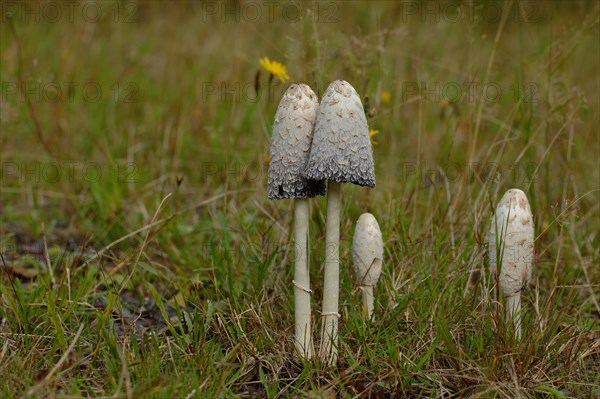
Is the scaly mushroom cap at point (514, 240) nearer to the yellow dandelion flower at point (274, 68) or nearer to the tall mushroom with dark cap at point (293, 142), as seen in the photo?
the tall mushroom with dark cap at point (293, 142)

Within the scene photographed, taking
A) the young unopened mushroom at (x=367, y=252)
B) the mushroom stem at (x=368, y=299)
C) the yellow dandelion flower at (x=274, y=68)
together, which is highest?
the yellow dandelion flower at (x=274, y=68)

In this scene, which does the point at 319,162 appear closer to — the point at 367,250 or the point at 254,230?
the point at 367,250

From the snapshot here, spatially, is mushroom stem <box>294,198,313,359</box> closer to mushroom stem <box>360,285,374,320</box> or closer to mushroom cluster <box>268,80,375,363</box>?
mushroom cluster <box>268,80,375,363</box>

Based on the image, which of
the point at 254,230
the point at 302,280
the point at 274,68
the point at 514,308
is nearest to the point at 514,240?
the point at 514,308

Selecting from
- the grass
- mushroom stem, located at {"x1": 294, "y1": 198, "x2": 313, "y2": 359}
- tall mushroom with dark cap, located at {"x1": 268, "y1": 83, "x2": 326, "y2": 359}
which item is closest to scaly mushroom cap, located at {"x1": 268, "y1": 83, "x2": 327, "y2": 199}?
tall mushroom with dark cap, located at {"x1": 268, "y1": 83, "x2": 326, "y2": 359}

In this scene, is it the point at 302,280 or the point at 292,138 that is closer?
the point at 292,138

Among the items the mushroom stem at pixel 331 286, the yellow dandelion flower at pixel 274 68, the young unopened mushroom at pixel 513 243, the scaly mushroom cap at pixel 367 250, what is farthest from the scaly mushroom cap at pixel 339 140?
the yellow dandelion flower at pixel 274 68
